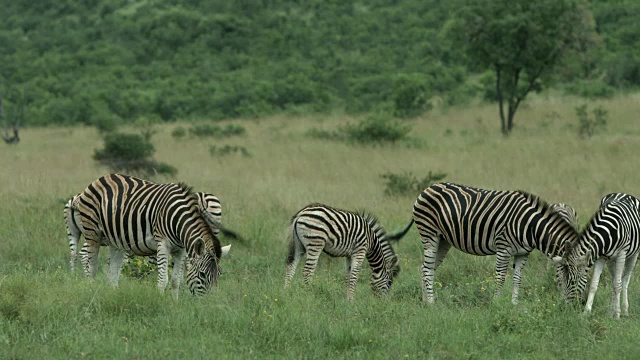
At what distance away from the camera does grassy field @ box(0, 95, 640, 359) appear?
698 cm

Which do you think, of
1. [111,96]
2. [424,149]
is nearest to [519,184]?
[424,149]

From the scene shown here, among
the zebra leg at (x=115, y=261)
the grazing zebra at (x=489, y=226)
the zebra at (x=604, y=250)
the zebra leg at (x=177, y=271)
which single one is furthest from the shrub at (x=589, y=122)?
the zebra leg at (x=177, y=271)

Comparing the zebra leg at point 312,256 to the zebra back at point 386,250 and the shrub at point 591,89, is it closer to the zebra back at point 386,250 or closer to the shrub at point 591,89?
the zebra back at point 386,250

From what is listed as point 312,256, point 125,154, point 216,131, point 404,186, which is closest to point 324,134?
point 216,131

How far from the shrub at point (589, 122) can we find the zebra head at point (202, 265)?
1760cm

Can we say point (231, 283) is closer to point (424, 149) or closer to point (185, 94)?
point (424, 149)

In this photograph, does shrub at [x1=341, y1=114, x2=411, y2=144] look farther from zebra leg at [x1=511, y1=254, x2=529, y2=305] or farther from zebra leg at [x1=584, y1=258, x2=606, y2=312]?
zebra leg at [x1=584, y1=258, x2=606, y2=312]

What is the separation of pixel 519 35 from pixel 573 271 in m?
19.9

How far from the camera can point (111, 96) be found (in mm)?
38594

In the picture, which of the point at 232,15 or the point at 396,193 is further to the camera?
the point at 232,15

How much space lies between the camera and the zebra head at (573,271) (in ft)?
26.6

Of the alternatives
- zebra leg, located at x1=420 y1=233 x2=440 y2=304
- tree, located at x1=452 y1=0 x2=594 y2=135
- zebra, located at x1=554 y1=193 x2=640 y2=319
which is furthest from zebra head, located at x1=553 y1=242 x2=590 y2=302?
tree, located at x1=452 y1=0 x2=594 y2=135

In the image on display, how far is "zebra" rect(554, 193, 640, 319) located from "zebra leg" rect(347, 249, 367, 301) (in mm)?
2185

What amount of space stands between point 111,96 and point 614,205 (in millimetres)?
32678
